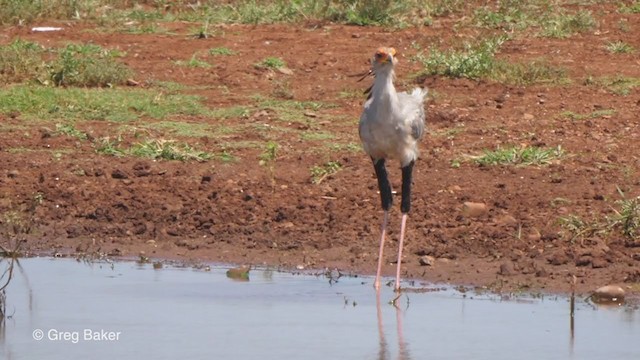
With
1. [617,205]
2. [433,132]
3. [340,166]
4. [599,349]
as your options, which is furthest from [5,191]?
[599,349]

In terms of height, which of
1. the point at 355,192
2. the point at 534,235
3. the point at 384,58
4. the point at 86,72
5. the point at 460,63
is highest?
the point at 460,63

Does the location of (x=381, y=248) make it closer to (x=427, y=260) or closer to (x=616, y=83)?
(x=427, y=260)

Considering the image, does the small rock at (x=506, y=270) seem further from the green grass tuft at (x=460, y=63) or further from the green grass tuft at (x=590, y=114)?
the green grass tuft at (x=460, y=63)

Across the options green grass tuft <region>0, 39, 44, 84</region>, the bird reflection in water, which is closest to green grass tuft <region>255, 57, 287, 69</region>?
green grass tuft <region>0, 39, 44, 84</region>

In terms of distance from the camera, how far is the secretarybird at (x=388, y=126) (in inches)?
345

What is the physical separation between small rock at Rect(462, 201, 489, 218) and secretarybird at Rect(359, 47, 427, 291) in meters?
0.62

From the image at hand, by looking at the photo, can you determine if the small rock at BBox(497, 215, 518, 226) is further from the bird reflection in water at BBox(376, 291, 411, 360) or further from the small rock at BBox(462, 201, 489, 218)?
the bird reflection in water at BBox(376, 291, 411, 360)

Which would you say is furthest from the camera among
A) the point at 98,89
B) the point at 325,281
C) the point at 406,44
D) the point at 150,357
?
the point at 406,44

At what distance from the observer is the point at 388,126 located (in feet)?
28.9

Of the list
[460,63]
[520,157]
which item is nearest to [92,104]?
[460,63]

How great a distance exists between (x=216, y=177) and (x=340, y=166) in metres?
0.94

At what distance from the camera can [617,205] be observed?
31.3ft

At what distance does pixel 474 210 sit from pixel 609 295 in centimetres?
174

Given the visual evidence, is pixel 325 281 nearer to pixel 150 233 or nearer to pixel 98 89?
pixel 150 233
